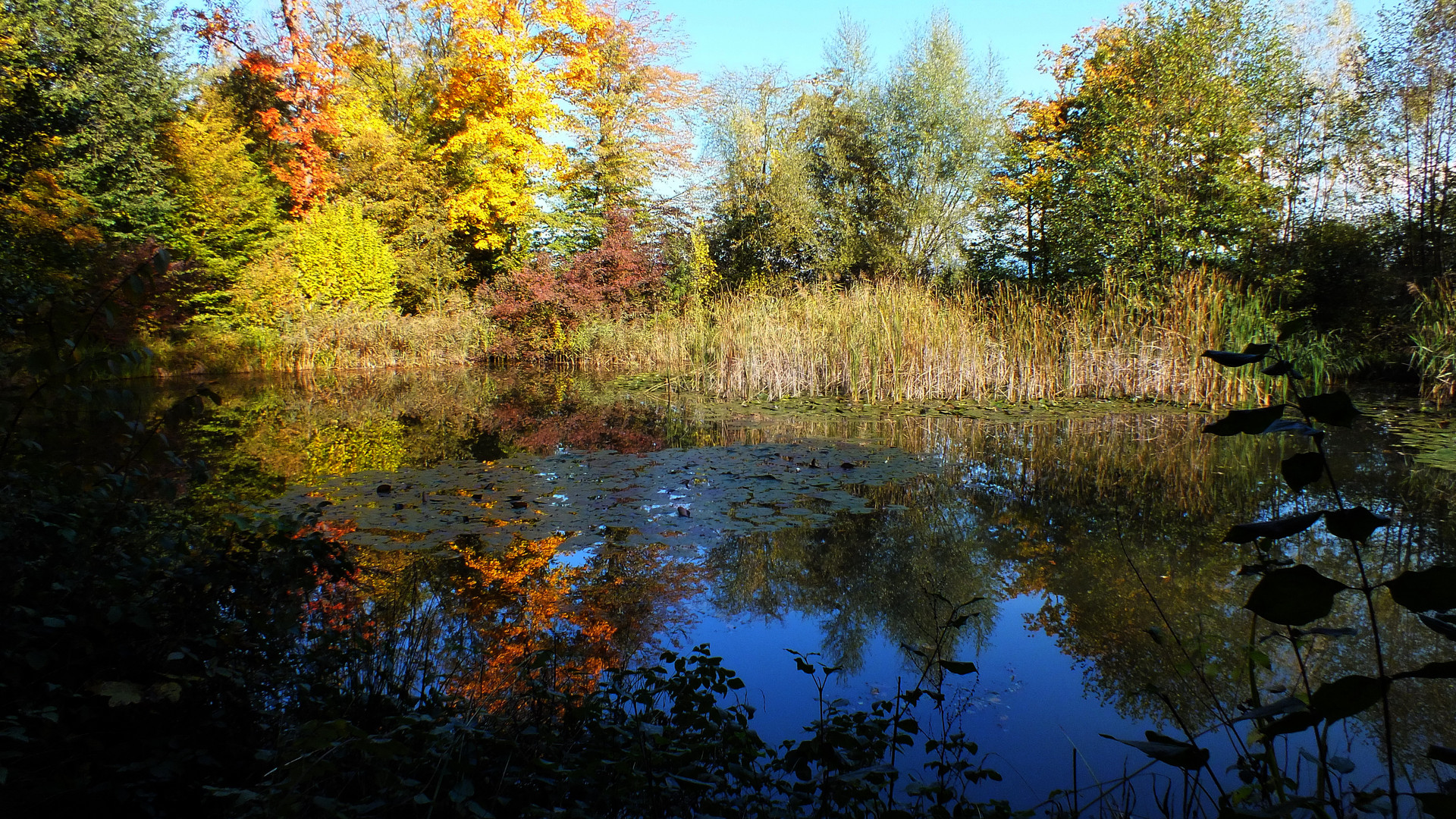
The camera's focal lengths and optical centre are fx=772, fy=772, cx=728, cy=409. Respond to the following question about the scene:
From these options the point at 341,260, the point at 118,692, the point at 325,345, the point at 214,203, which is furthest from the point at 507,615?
the point at 341,260

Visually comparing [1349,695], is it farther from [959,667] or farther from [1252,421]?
[959,667]

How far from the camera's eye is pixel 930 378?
28.9ft

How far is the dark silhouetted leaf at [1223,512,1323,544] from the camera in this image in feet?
2.53

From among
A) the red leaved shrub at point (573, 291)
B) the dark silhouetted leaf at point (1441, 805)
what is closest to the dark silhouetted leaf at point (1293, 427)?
the dark silhouetted leaf at point (1441, 805)

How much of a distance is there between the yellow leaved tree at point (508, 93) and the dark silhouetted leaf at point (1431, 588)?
19.2 meters

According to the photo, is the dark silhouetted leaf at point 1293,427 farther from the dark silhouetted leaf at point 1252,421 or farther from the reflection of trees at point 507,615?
the reflection of trees at point 507,615

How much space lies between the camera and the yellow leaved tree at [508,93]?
17672 mm

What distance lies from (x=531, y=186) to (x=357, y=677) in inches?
732

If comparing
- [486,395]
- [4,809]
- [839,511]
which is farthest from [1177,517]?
[486,395]

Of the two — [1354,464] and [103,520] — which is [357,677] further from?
[1354,464]

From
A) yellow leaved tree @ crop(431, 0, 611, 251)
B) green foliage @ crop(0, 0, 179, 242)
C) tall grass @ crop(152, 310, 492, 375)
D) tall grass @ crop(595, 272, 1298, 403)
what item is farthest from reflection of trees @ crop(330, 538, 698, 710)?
yellow leaved tree @ crop(431, 0, 611, 251)

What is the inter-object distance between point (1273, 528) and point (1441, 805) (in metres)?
A: 0.28

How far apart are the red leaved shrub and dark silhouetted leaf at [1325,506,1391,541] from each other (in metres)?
15.7

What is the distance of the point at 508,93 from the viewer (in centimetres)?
1816
